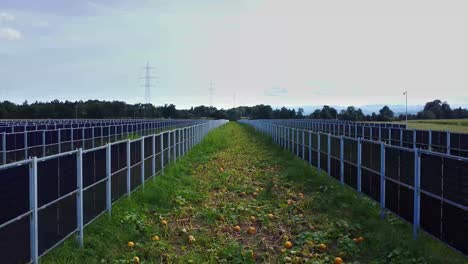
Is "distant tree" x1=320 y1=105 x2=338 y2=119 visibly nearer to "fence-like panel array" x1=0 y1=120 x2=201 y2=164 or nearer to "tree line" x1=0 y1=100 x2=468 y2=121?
"tree line" x1=0 y1=100 x2=468 y2=121

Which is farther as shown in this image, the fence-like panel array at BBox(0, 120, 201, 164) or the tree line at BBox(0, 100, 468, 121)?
the tree line at BBox(0, 100, 468, 121)

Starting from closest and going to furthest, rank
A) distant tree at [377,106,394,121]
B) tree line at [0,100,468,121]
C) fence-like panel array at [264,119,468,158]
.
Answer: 1. fence-like panel array at [264,119,468,158]
2. distant tree at [377,106,394,121]
3. tree line at [0,100,468,121]

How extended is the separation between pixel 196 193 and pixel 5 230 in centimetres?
695

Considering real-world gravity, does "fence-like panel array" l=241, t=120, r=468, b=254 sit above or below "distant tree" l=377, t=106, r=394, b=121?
below

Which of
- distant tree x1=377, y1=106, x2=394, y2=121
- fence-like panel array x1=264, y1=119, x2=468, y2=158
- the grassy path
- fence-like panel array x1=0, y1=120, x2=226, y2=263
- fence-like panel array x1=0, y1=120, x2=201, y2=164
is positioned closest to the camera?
fence-like panel array x1=0, y1=120, x2=226, y2=263

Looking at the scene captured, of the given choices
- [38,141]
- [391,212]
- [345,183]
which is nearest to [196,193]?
[345,183]

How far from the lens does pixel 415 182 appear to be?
23.8 ft

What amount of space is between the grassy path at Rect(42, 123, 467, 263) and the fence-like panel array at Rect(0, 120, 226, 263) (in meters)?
0.28

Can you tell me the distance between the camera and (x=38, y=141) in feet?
62.3

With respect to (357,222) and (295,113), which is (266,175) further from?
(295,113)

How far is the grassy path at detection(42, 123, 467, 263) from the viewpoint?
21.4ft

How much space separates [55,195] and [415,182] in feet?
16.7

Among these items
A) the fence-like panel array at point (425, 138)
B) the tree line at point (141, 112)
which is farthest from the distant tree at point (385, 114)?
the fence-like panel array at point (425, 138)

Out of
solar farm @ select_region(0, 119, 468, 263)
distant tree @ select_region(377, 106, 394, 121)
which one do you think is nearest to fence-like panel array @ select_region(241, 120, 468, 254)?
solar farm @ select_region(0, 119, 468, 263)
